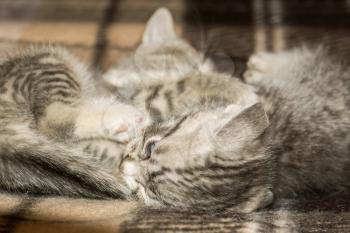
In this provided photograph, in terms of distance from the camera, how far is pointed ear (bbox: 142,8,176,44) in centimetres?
216

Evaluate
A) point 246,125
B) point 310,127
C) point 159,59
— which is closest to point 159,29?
point 159,59

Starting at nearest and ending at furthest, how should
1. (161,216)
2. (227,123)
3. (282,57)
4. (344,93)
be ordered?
(161,216) → (227,123) → (344,93) → (282,57)

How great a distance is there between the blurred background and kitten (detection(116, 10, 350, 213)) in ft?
1.50

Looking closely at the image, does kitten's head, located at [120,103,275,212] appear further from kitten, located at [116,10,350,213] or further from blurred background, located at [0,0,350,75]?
blurred background, located at [0,0,350,75]

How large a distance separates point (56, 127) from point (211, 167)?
52 cm

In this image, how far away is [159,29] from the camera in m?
2.18

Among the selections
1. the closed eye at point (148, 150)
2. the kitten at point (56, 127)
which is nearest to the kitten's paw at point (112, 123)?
the kitten at point (56, 127)

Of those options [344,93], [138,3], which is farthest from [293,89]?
[138,3]

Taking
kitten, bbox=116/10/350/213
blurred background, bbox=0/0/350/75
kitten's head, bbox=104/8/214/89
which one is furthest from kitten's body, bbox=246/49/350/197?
blurred background, bbox=0/0/350/75

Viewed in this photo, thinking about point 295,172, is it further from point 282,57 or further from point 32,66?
point 32,66

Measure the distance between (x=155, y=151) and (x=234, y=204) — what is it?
0.85 ft

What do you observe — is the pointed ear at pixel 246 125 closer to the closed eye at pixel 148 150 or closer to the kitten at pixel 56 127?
the closed eye at pixel 148 150

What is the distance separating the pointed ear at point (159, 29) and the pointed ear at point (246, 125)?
33.9 inches

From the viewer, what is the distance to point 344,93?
1.82m
